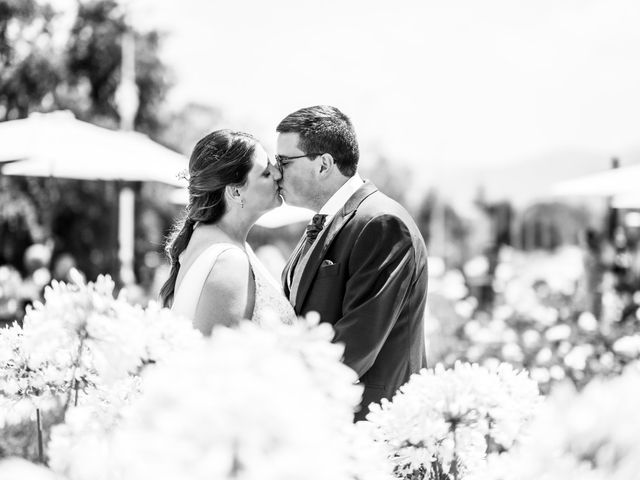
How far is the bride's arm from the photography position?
2898mm

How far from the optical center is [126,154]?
924 cm

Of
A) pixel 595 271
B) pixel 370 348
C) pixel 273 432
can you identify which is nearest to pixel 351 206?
pixel 370 348

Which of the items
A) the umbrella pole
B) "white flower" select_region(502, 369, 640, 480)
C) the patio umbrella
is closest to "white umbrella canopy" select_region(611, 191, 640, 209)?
the patio umbrella

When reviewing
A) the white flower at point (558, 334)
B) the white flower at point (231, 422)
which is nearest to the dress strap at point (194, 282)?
the white flower at point (231, 422)

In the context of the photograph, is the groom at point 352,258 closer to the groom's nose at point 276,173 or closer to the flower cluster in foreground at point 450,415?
the groom's nose at point 276,173

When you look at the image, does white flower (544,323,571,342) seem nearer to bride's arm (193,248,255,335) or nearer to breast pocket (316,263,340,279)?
breast pocket (316,263,340,279)

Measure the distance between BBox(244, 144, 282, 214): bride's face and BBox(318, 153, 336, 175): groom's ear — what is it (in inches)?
7.7

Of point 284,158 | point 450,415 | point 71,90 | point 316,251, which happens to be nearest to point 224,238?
point 316,251

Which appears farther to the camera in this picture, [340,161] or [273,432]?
[340,161]

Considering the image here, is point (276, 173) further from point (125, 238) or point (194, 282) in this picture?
point (125, 238)

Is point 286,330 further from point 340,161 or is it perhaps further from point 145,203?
point 145,203

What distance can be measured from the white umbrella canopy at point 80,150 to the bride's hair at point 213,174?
556 cm

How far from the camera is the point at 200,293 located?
2934 mm

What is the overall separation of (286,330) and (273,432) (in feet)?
1.13
